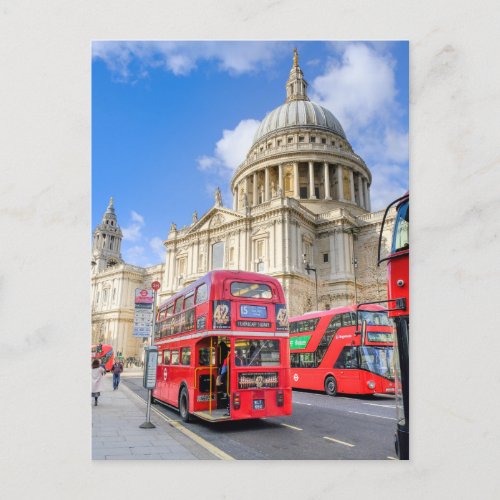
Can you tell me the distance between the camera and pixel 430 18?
5910mm

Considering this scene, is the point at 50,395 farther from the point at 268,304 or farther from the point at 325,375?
the point at 325,375

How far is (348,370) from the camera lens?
15430mm

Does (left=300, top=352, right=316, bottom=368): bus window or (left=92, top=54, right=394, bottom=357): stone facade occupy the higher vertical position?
(left=92, top=54, right=394, bottom=357): stone facade

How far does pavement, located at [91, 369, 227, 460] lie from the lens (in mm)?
5824

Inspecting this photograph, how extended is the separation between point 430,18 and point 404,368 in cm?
469

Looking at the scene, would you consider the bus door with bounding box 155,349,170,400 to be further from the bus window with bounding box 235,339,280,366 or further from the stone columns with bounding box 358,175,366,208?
the stone columns with bounding box 358,175,366,208

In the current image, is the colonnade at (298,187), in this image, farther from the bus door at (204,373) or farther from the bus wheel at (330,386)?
the bus door at (204,373)

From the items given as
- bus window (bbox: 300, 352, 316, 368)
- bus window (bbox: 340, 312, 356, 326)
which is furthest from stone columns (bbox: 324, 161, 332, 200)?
bus window (bbox: 340, 312, 356, 326)

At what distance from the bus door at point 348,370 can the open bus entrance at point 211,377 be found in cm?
710

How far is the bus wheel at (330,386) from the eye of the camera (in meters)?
16.0

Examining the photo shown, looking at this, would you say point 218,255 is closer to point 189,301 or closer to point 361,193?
point 361,193

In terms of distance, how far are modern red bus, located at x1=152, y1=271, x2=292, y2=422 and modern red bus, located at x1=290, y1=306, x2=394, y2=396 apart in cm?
473

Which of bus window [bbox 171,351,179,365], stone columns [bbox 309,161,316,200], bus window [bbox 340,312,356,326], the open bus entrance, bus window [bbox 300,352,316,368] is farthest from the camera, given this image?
stone columns [bbox 309,161,316,200]

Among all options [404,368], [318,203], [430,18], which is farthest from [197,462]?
[318,203]
